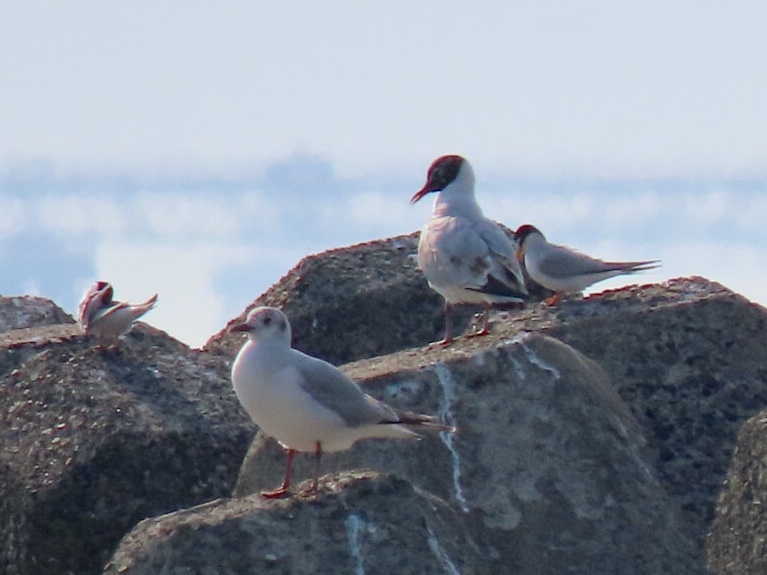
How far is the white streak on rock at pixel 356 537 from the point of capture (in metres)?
9.28

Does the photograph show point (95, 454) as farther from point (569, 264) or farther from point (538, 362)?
point (569, 264)

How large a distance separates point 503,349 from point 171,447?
2.40 meters

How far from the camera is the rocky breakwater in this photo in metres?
9.48

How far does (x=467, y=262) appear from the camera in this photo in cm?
1520

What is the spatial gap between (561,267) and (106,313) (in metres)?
4.05

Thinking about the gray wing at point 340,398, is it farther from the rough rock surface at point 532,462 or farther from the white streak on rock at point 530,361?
the white streak on rock at point 530,361

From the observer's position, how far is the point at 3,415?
13203 millimetres

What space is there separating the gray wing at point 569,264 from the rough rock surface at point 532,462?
4.62m

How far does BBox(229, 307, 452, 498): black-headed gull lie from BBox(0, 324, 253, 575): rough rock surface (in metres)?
1.88

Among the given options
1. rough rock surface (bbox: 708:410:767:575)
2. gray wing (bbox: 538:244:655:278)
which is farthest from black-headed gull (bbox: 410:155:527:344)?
rough rock surface (bbox: 708:410:767:575)

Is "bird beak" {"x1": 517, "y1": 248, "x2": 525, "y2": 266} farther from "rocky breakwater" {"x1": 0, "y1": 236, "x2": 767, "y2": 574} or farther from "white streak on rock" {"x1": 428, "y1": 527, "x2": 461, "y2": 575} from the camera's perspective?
"white streak on rock" {"x1": 428, "y1": 527, "x2": 461, "y2": 575}

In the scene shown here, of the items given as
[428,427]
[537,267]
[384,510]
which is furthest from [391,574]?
[537,267]

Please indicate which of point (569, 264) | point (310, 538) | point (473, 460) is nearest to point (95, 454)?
point (473, 460)

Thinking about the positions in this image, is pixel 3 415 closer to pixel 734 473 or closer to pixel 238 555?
pixel 238 555
